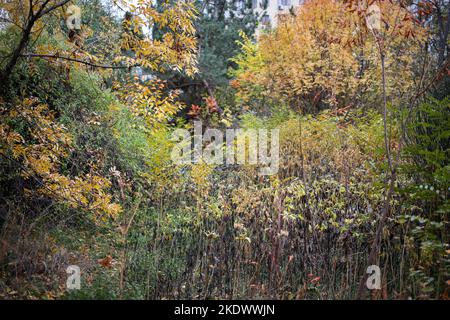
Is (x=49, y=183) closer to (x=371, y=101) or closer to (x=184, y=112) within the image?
(x=371, y=101)

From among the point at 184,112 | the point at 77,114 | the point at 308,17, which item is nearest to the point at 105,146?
the point at 77,114

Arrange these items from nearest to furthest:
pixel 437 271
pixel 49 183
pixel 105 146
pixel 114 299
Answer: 1. pixel 114 299
2. pixel 437 271
3. pixel 49 183
4. pixel 105 146

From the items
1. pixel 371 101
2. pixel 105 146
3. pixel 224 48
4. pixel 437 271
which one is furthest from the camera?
pixel 224 48

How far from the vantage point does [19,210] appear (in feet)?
15.2

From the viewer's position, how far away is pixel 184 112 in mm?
14133

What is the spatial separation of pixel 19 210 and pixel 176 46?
2.32 m

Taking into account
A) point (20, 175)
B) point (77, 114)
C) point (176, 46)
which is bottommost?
point (20, 175)

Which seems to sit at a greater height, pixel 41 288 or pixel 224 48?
pixel 224 48

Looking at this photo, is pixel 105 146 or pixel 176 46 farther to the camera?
pixel 105 146

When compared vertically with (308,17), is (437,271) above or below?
below

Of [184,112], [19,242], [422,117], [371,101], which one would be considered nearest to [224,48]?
[184,112]

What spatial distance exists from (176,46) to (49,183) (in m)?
1.89

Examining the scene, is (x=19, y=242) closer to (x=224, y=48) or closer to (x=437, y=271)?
(x=437, y=271)

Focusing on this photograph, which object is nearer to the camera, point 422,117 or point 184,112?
point 422,117
